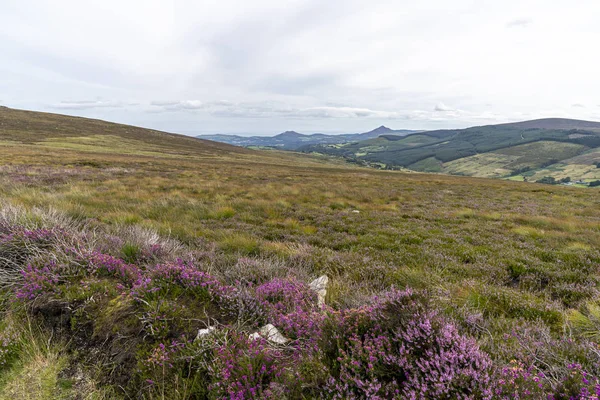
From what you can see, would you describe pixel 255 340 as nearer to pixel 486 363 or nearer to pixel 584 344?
pixel 486 363

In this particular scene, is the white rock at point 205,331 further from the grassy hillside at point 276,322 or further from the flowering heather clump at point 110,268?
the flowering heather clump at point 110,268

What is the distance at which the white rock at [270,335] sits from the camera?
2.93 meters

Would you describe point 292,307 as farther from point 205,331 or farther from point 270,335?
point 205,331

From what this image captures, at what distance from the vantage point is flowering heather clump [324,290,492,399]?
1964 mm

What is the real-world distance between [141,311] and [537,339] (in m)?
4.63

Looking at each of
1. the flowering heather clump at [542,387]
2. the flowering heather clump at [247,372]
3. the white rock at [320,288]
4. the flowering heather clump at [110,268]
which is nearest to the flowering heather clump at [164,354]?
the flowering heather clump at [247,372]

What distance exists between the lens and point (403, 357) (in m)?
2.21

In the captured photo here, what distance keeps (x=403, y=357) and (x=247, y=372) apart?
1.37 metres

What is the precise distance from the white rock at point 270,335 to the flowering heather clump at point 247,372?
22cm

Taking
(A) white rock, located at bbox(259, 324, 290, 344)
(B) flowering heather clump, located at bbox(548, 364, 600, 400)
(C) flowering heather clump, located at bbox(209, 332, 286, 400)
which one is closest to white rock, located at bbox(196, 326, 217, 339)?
(C) flowering heather clump, located at bbox(209, 332, 286, 400)

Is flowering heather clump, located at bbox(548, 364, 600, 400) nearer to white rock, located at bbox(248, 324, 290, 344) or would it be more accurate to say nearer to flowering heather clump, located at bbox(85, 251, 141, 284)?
white rock, located at bbox(248, 324, 290, 344)

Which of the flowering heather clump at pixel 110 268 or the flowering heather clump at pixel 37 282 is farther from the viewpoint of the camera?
the flowering heather clump at pixel 110 268

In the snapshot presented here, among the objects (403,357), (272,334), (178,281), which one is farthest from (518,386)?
(178,281)

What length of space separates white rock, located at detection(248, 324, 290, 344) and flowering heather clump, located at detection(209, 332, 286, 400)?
0.22 meters
